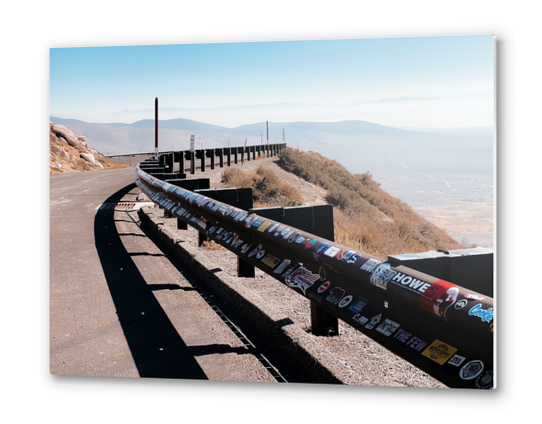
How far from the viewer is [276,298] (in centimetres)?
381

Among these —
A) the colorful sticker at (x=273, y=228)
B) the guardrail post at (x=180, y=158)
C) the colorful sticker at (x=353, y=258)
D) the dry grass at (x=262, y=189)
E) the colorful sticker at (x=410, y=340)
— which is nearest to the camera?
the colorful sticker at (x=410, y=340)

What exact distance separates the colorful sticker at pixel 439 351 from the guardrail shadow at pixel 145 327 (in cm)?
143

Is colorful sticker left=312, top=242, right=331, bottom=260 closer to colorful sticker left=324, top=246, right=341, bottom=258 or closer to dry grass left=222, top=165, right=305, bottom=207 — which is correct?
colorful sticker left=324, top=246, right=341, bottom=258

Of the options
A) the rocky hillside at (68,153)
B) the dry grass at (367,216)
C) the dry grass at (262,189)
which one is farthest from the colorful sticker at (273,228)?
the rocky hillside at (68,153)

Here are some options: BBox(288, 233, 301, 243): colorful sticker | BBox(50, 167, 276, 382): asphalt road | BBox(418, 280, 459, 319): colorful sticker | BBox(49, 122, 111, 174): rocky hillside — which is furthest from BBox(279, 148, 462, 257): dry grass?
BBox(49, 122, 111, 174): rocky hillside

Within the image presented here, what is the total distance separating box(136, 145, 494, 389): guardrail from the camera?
200 cm

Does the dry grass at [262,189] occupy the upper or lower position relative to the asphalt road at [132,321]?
upper

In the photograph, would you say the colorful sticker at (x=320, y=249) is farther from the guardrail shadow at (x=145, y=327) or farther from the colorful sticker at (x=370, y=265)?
the guardrail shadow at (x=145, y=327)

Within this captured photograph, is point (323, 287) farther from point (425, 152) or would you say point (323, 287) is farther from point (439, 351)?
point (425, 152)

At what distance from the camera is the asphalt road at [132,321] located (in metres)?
3.02

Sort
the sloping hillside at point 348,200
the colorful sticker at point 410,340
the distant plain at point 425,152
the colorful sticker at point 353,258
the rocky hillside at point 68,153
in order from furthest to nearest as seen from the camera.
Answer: the rocky hillside at point 68,153, the sloping hillside at point 348,200, the distant plain at point 425,152, the colorful sticker at point 353,258, the colorful sticker at point 410,340
